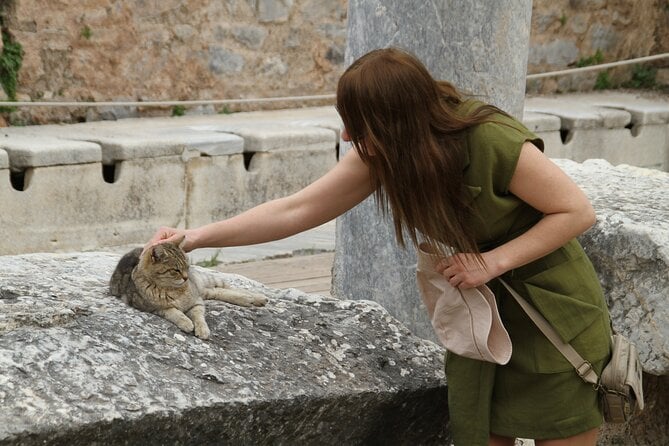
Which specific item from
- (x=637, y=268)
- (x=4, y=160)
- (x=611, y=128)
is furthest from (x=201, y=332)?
(x=611, y=128)

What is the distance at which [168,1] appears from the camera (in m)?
7.32

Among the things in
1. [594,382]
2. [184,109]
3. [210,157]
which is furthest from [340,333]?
[184,109]

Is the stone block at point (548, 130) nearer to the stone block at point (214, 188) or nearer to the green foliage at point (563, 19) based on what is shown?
the green foliage at point (563, 19)

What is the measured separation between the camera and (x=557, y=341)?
2.58 m

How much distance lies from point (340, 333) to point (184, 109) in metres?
4.85

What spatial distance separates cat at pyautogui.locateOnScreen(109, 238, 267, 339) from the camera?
8.93 feet

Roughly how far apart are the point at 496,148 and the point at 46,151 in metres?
3.97

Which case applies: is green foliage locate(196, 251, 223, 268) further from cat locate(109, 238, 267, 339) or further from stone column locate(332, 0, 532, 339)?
cat locate(109, 238, 267, 339)

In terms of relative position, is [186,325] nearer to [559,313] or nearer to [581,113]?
[559,313]

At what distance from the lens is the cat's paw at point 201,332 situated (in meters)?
2.70

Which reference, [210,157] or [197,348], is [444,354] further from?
[210,157]

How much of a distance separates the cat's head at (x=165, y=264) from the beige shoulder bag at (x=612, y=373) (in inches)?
31.3

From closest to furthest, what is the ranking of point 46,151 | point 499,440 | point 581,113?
point 499,440
point 46,151
point 581,113

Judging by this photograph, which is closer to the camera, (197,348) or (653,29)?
(197,348)
